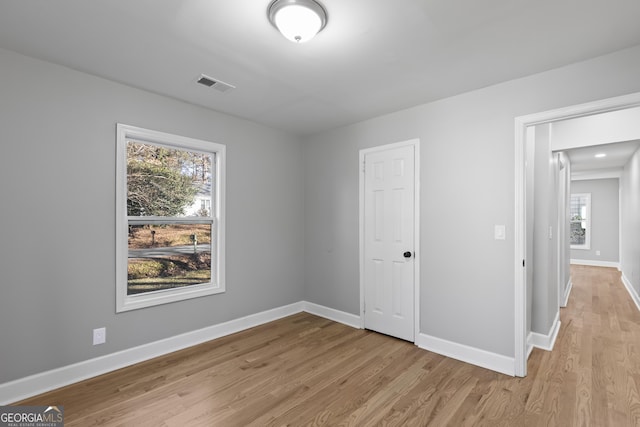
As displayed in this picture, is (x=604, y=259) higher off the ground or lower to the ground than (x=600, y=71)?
lower

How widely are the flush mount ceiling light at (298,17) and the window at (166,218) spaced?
1871 mm

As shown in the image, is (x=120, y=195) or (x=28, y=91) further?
(x=120, y=195)

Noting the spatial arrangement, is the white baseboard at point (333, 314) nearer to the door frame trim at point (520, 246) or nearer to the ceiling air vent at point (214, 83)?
the door frame trim at point (520, 246)

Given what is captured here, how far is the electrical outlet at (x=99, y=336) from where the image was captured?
264 cm

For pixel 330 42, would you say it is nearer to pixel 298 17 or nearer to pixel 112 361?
pixel 298 17

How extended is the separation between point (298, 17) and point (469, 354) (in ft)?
10.3

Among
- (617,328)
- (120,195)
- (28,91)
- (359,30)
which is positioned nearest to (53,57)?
(28,91)

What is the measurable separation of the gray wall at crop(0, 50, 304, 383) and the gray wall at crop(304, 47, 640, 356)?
2401mm

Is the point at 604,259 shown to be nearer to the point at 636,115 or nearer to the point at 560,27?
the point at 636,115

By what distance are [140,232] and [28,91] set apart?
1.39 m

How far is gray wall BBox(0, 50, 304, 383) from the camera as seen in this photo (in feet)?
7.50

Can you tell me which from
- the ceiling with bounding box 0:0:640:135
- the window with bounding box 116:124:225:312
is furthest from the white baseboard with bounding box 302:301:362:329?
the ceiling with bounding box 0:0:640:135

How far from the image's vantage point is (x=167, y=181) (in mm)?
3234

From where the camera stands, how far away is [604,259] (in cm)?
856
